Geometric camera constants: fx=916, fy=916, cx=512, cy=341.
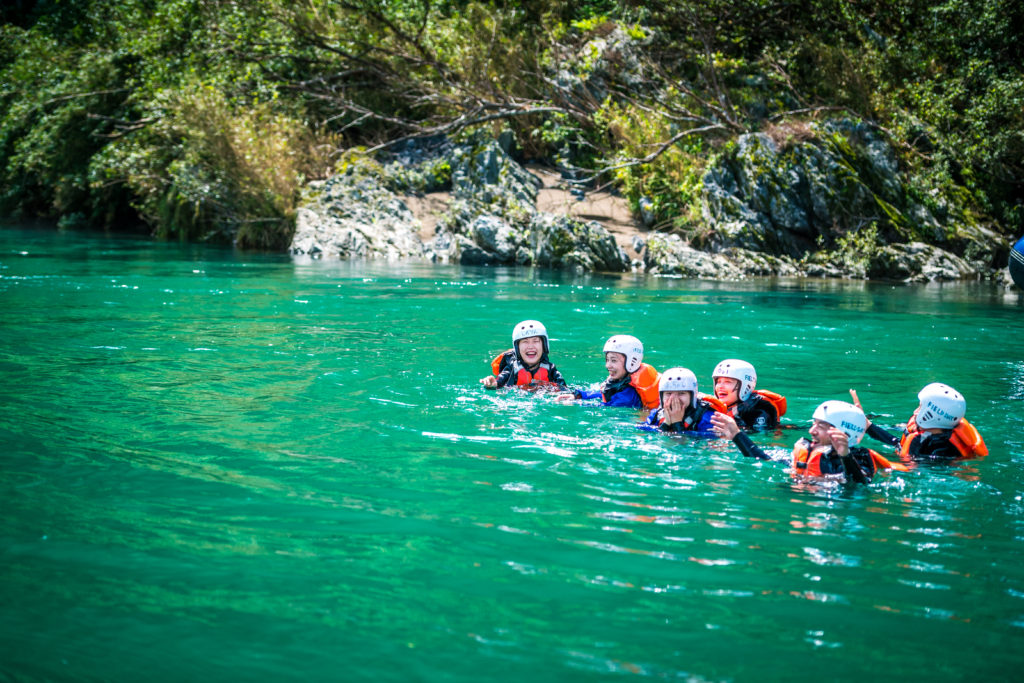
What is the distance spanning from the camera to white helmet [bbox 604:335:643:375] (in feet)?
31.3

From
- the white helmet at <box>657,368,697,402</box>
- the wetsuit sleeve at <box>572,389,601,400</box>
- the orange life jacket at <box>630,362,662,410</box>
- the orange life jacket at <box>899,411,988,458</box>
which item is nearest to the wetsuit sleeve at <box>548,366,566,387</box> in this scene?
the wetsuit sleeve at <box>572,389,601,400</box>

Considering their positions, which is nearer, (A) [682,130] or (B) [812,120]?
(B) [812,120]

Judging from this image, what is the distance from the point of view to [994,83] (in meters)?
25.2

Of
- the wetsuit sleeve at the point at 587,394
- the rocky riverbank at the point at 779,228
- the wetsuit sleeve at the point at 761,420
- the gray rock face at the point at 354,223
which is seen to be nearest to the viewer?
the wetsuit sleeve at the point at 761,420

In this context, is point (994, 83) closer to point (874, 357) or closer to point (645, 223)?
point (645, 223)

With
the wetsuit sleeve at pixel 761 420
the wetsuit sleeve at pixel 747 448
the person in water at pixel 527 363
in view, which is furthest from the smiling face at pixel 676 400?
the person in water at pixel 527 363

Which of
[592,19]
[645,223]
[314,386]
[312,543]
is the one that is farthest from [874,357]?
[592,19]

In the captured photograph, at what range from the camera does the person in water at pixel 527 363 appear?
10.1 meters

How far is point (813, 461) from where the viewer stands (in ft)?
22.7

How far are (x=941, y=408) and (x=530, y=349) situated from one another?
13.9 ft

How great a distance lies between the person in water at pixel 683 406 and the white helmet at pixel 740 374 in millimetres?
513

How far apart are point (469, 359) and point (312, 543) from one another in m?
7.04

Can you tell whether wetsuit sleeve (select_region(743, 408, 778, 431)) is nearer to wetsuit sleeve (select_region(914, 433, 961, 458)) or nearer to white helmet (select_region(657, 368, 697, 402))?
white helmet (select_region(657, 368, 697, 402))

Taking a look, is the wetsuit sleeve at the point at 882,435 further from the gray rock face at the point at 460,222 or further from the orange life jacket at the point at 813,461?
the gray rock face at the point at 460,222
